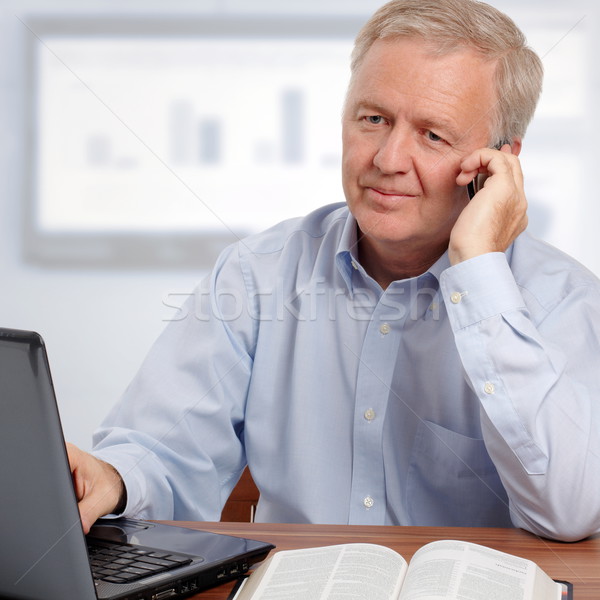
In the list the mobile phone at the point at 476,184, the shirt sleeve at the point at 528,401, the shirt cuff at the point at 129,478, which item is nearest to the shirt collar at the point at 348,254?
the mobile phone at the point at 476,184

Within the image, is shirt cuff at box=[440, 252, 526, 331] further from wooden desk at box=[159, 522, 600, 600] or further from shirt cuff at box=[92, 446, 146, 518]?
shirt cuff at box=[92, 446, 146, 518]

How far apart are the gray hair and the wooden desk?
63 centimetres

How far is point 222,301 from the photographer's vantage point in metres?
1.33

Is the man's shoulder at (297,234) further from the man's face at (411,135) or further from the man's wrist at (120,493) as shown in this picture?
the man's wrist at (120,493)

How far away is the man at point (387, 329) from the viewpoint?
1.15m

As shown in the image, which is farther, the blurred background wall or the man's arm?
the blurred background wall

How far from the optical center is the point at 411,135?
1205 mm

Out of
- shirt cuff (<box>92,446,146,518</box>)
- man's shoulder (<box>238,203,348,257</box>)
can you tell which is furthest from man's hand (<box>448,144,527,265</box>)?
shirt cuff (<box>92,446,146,518</box>)

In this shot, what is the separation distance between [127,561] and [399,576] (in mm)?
260

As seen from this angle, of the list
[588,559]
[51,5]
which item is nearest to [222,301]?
[588,559]

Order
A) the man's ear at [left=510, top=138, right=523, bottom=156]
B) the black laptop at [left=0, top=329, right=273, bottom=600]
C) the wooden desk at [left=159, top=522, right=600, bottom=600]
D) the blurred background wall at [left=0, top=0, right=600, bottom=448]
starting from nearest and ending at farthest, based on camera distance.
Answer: the black laptop at [left=0, top=329, right=273, bottom=600], the wooden desk at [left=159, top=522, right=600, bottom=600], the man's ear at [left=510, top=138, right=523, bottom=156], the blurred background wall at [left=0, top=0, right=600, bottom=448]

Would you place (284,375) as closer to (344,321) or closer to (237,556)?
(344,321)

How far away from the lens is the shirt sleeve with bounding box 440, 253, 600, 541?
0.97 m

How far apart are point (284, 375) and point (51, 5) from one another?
2.75 metres
